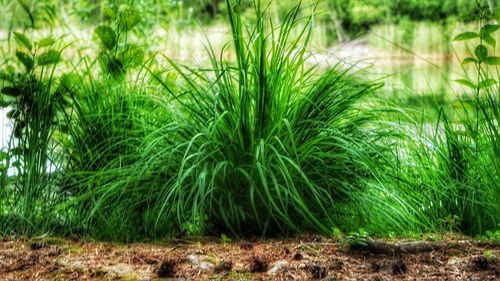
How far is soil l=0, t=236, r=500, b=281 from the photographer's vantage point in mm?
1651

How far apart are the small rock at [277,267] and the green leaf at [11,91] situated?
144 centimetres

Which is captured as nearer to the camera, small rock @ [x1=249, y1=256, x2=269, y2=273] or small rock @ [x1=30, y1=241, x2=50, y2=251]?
small rock @ [x1=249, y1=256, x2=269, y2=273]

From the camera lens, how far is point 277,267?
5.52 ft

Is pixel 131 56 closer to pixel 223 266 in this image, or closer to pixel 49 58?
Result: pixel 49 58

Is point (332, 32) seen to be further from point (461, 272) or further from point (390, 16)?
point (461, 272)

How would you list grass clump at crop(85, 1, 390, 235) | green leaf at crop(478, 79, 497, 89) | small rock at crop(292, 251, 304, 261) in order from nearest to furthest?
small rock at crop(292, 251, 304, 261) < grass clump at crop(85, 1, 390, 235) < green leaf at crop(478, 79, 497, 89)

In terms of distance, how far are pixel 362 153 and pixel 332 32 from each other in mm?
12312

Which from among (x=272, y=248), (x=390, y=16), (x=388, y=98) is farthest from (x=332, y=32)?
(x=272, y=248)

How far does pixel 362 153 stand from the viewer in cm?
227

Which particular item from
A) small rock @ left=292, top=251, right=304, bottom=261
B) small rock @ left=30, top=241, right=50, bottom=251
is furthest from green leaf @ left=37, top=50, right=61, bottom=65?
small rock @ left=292, top=251, right=304, bottom=261

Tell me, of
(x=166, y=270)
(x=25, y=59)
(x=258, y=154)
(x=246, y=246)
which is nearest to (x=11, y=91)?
(x=25, y=59)

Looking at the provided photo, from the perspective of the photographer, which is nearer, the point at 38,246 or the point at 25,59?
the point at 38,246

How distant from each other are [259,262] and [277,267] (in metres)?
0.04

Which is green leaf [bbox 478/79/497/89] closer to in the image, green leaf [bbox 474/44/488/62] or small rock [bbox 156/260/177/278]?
green leaf [bbox 474/44/488/62]
